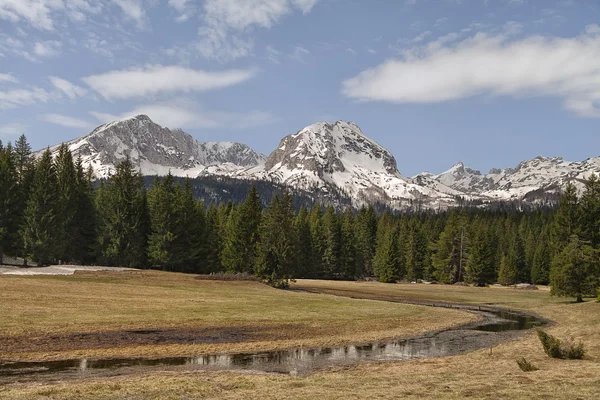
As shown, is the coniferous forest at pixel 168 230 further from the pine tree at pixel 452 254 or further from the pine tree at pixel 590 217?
the pine tree at pixel 452 254

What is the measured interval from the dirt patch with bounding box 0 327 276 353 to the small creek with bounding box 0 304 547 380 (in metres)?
2.59

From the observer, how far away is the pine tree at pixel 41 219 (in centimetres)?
6391

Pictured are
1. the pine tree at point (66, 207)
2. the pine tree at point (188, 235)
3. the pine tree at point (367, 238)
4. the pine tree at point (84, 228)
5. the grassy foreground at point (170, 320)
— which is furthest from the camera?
the pine tree at point (367, 238)

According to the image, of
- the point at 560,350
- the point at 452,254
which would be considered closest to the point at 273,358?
the point at 560,350

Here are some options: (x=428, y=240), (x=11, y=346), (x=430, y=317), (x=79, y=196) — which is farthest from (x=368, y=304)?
(x=428, y=240)

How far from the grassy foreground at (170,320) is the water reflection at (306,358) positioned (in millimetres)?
1116

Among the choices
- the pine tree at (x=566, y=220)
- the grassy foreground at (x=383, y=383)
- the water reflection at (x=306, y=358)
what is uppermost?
the pine tree at (x=566, y=220)

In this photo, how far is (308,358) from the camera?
24.4 meters

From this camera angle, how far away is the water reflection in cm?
2042

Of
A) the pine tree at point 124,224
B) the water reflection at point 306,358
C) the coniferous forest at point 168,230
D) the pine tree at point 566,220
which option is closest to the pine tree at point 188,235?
the coniferous forest at point 168,230

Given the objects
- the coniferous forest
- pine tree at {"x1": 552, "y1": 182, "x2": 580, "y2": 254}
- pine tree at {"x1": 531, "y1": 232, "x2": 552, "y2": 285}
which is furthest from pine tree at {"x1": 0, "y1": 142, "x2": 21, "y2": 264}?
pine tree at {"x1": 531, "y1": 232, "x2": 552, "y2": 285}

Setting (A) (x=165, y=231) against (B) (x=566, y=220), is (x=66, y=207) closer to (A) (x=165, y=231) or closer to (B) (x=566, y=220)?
(A) (x=165, y=231)

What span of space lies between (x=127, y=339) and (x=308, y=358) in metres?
10.3

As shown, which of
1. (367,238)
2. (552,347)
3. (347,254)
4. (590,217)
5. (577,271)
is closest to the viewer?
(552,347)
